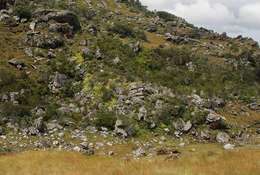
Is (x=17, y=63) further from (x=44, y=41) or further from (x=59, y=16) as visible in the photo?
(x=59, y=16)

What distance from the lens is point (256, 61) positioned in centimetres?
7356

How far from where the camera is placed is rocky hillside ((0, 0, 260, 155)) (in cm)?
4172

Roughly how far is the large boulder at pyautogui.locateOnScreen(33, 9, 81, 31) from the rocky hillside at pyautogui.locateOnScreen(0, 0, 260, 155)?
0.13 metres

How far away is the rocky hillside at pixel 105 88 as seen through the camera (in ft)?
137

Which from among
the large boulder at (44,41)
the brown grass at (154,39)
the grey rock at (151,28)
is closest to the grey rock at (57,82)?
the large boulder at (44,41)

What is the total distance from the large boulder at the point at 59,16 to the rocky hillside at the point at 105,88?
13cm

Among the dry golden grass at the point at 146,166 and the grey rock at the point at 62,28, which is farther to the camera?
the grey rock at the point at 62,28

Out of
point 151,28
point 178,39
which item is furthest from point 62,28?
point 151,28

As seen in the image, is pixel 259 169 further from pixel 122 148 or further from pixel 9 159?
pixel 122 148

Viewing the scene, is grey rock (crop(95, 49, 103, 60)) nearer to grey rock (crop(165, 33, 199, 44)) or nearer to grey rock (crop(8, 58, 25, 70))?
grey rock (crop(8, 58, 25, 70))

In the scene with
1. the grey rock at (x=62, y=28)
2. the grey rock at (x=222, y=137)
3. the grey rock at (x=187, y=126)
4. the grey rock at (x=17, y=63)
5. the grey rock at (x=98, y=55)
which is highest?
the grey rock at (x=62, y=28)

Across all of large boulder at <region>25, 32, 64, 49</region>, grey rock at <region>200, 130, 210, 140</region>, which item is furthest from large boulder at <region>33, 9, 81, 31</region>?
grey rock at <region>200, 130, 210, 140</region>

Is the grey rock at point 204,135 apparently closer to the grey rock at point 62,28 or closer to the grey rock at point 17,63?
the grey rock at point 17,63

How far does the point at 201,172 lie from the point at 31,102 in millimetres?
28142
